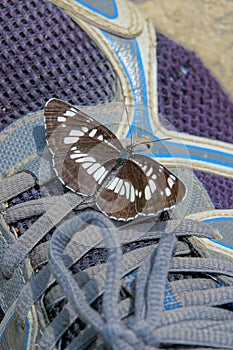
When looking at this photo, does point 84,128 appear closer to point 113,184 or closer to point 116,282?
point 113,184

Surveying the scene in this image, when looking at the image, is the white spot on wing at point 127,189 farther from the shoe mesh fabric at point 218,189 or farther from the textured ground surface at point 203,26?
the textured ground surface at point 203,26

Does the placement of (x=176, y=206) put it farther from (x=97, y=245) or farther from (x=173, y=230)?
(x=97, y=245)

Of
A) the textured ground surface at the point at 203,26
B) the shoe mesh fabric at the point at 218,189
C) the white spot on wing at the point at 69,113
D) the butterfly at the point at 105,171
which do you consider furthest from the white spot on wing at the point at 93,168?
the textured ground surface at the point at 203,26

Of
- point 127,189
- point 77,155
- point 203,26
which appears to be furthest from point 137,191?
point 203,26

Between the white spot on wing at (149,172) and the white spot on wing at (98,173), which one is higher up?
the white spot on wing at (149,172)

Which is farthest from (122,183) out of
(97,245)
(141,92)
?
(141,92)

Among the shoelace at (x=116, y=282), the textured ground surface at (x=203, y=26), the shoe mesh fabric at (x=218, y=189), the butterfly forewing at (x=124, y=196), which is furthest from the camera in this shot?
the textured ground surface at (x=203, y=26)

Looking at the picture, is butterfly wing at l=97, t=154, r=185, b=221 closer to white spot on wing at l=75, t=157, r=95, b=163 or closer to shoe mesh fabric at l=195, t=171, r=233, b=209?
white spot on wing at l=75, t=157, r=95, b=163
